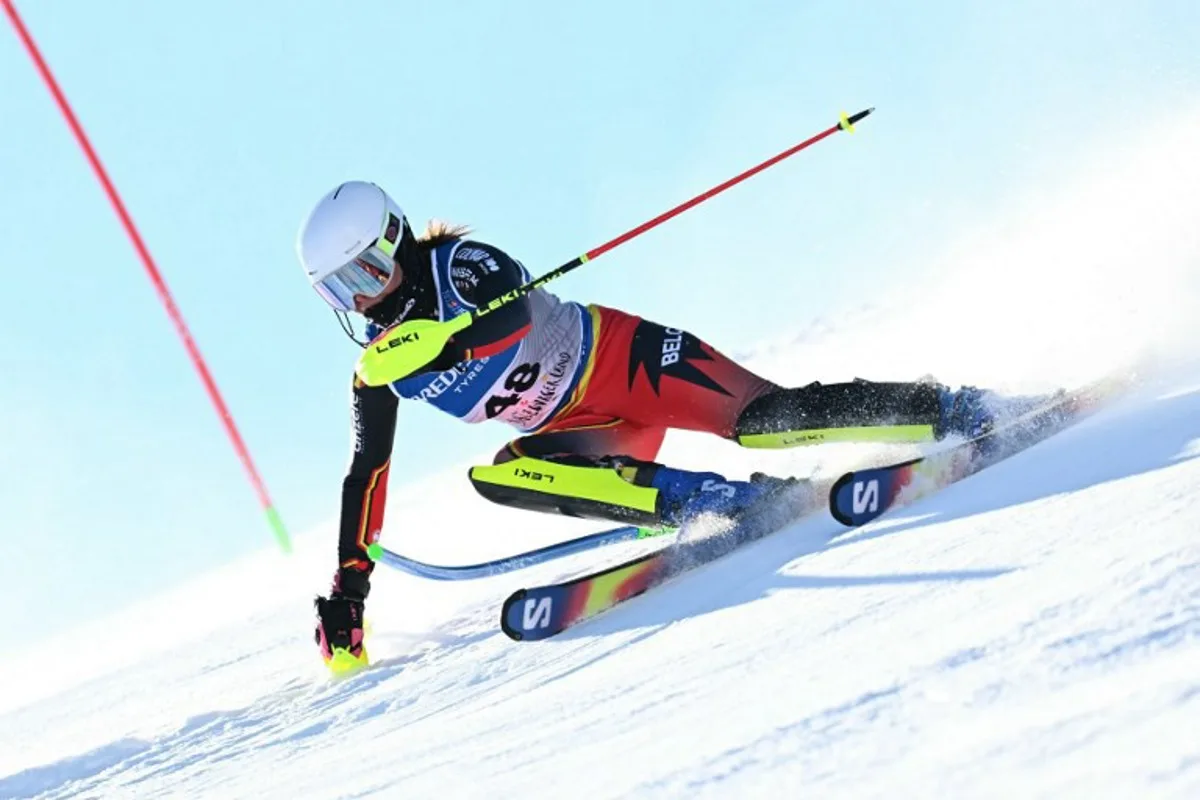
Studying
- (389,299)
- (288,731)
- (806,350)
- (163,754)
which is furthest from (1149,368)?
(806,350)

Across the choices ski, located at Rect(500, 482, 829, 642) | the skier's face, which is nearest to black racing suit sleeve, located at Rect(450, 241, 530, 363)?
the skier's face

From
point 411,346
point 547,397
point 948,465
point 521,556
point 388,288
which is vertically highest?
point 388,288

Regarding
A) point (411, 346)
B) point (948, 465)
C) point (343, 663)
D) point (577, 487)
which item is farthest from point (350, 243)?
point (948, 465)

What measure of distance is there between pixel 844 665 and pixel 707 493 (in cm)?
206

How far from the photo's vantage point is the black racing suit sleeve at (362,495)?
475 centimetres

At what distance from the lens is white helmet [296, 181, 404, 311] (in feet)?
14.1

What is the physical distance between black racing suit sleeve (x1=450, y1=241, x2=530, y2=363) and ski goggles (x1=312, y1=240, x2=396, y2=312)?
0.79ft

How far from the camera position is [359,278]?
4352mm

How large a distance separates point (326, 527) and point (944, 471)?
32.4 ft

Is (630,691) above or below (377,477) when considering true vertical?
below

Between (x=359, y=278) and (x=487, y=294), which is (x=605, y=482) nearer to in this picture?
(x=487, y=294)

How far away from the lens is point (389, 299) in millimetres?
4422

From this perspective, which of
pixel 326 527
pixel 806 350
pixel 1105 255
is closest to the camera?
pixel 1105 255

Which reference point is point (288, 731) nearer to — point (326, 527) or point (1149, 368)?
point (1149, 368)
